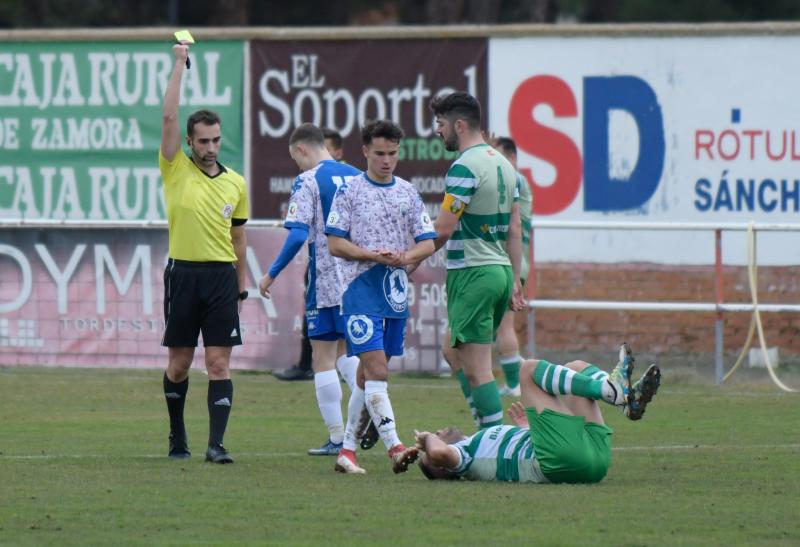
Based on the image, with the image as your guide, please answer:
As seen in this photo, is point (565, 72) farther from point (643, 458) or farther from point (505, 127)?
point (643, 458)

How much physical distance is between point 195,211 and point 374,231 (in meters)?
1.24

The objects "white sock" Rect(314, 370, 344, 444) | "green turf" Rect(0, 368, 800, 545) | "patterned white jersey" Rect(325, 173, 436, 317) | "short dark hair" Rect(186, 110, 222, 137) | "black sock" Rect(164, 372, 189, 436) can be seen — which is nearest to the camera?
"green turf" Rect(0, 368, 800, 545)

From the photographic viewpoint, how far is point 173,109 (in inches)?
416

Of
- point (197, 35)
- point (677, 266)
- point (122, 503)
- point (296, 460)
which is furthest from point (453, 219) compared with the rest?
point (197, 35)

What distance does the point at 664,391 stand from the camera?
16.4 meters

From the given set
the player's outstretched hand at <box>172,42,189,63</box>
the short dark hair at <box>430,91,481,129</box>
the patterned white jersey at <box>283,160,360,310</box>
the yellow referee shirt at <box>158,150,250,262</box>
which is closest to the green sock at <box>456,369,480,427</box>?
the patterned white jersey at <box>283,160,360,310</box>

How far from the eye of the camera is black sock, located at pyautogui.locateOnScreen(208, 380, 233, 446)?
10812mm

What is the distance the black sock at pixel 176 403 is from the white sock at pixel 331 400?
895 millimetres

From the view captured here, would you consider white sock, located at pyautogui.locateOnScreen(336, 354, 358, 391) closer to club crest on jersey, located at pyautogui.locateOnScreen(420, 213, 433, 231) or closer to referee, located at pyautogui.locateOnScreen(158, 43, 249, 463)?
referee, located at pyautogui.locateOnScreen(158, 43, 249, 463)

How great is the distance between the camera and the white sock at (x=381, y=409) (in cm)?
1012

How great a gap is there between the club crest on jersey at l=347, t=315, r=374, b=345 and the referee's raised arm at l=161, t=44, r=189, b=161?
1.60 metres

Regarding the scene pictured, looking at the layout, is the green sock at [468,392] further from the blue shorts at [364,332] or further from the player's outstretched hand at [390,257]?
the player's outstretched hand at [390,257]

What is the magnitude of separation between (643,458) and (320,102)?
35.0 feet

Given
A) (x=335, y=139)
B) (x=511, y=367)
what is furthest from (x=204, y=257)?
(x=511, y=367)
